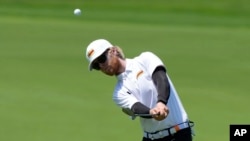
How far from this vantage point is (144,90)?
20.0 ft

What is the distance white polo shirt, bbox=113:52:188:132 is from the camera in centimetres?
607

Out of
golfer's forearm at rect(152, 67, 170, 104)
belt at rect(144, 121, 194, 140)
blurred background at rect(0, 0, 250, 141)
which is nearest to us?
golfer's forearm at rect(152, 67, 170, 104)

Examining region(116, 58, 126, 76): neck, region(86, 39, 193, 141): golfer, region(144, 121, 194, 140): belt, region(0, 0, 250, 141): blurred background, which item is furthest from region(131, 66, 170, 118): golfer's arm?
region(0, 0, 250, 141): blurred background

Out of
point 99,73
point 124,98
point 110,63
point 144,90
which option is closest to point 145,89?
point 144,90

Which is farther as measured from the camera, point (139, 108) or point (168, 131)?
point (168, 131)

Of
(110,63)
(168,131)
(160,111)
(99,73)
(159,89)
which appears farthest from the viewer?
(99,73)

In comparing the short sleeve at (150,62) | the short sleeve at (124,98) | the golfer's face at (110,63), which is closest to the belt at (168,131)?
the short sleeve at (124,98)

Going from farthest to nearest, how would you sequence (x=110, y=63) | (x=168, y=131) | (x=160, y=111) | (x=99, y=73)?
(x=99, y=73)
(x=168, y=131)
(x=110, y=63)
(x=160, y=111)

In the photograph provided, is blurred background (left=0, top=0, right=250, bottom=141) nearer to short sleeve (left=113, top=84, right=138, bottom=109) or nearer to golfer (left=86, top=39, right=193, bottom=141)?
golfer (left=86, top=39, right=193, bottom=141)

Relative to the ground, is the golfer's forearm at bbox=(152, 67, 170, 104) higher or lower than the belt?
higher

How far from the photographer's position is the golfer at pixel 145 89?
596 cm

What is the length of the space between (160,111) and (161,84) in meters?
0.28

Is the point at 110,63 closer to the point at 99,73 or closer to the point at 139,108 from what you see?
the point at 139,108

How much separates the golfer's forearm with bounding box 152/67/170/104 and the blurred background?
364 centimetres
